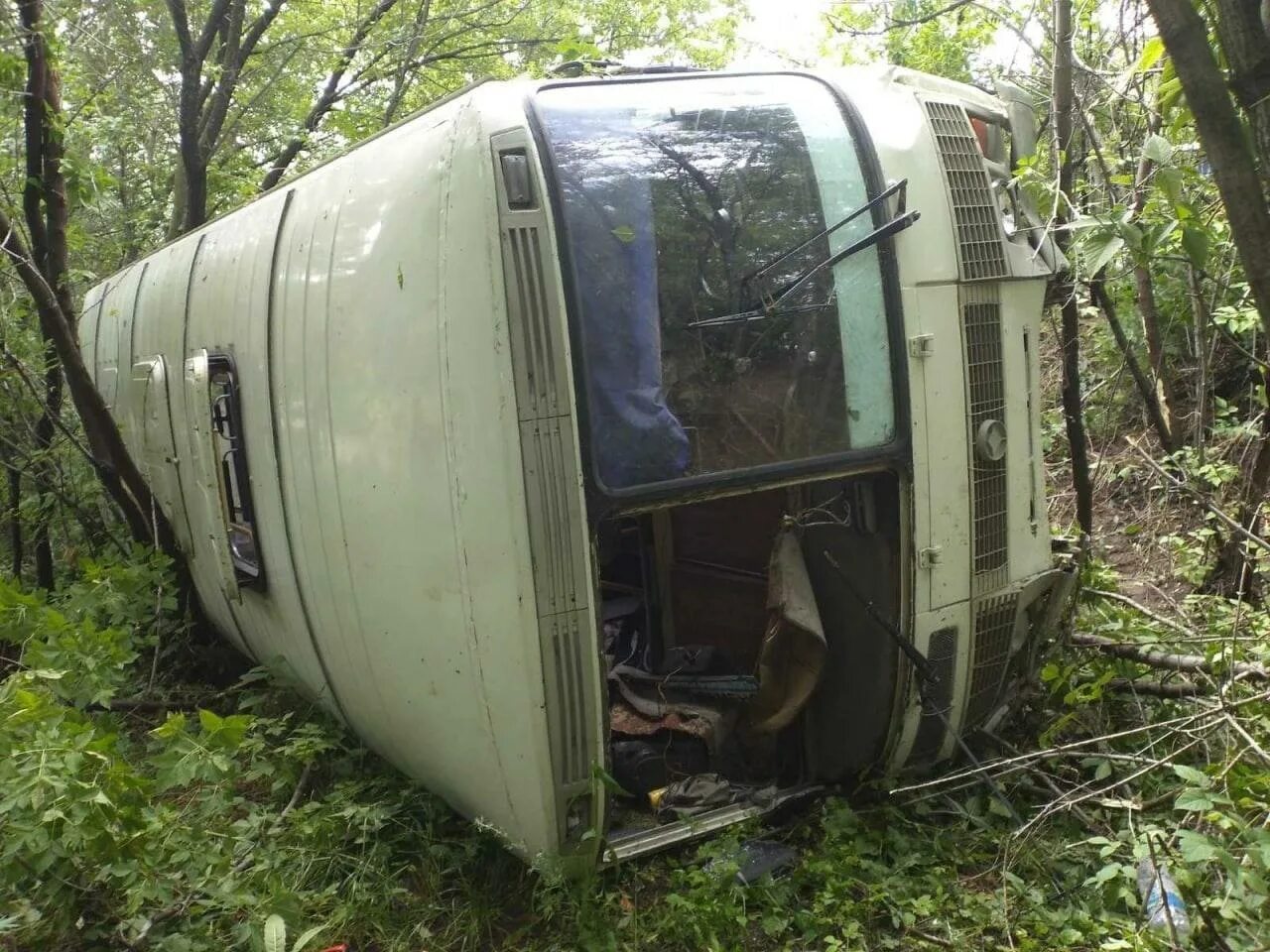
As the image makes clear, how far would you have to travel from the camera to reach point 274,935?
279 centimetres

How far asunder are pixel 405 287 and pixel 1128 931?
2.90 metres

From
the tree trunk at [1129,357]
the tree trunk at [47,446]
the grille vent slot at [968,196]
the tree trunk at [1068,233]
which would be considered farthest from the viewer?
the tree trunk at [47,446]

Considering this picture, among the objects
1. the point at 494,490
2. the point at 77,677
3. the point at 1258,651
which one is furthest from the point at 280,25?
the point at 1258,651

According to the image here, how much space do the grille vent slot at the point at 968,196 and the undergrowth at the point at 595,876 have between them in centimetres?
148

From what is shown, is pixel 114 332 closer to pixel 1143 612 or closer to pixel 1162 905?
pixel 1143 612

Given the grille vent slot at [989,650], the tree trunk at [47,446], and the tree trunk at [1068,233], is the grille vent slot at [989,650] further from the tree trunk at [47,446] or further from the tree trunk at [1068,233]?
the tree trunk at [47,446]

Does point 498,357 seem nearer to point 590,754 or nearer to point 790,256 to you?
point 790,256

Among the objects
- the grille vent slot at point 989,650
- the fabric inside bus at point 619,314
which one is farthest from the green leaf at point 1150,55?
the grille vent slot at point 989,650

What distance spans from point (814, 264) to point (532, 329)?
39.8 inches

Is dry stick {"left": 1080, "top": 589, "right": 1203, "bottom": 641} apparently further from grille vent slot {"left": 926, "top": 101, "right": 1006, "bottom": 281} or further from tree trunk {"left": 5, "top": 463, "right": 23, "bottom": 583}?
tree trunk {"left": 5, "top": 463, "right": 23, "bottom": 583}

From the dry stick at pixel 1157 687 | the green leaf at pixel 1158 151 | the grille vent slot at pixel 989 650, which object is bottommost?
the dry stick at pixel 1157 687

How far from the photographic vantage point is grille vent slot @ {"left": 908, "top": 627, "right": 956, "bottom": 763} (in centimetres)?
350

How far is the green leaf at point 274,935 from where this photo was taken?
2.77m

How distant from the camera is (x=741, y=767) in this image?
4051 mm
